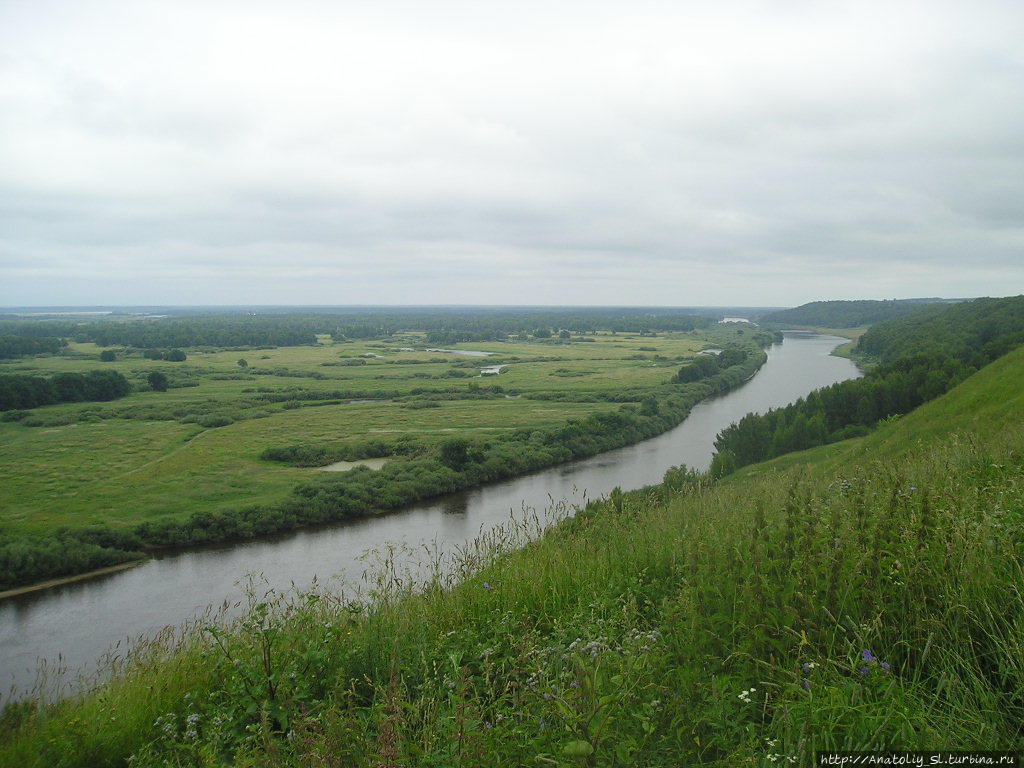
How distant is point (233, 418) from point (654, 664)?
50.2 m

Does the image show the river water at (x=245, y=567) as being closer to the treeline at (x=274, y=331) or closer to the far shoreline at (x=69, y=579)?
the far shoreline at (x=69, y=579)

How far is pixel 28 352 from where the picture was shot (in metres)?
86.2

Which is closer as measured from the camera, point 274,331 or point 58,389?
point 58,389

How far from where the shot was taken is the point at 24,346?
8725 cm

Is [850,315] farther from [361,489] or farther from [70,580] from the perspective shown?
[70,580]

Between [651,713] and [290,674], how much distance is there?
224cm

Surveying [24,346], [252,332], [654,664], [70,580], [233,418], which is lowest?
[70,580]

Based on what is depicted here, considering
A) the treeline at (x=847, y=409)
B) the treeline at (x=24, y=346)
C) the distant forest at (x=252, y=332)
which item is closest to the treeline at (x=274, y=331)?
the distant forest at (x=252, y=332)

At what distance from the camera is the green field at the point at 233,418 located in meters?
29.6

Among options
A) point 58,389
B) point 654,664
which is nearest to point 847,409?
point 654,664

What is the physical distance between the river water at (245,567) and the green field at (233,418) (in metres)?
5.23

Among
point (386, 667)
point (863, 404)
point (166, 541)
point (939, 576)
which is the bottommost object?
point (166, 541)

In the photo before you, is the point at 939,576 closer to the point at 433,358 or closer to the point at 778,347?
the point at 433,358

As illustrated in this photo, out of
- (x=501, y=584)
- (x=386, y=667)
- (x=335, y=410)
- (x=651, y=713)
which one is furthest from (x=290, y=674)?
(x=335, y=410)
